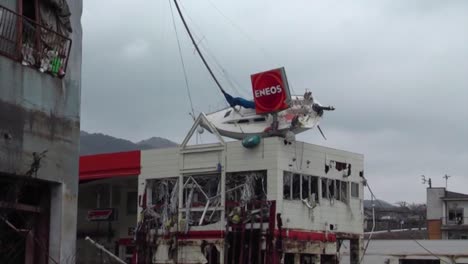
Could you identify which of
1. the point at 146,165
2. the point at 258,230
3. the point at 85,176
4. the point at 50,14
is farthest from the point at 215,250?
the point at 50,14

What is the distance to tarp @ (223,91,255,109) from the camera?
38.8 m

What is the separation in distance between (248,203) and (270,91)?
562 cm

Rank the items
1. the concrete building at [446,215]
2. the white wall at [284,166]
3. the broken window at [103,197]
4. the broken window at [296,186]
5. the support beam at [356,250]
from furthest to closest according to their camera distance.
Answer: the concrete building at [446,215], the broken window at [103,197], the support beam at [356,250], the broken window at [296,186], the white wall at [284,166]

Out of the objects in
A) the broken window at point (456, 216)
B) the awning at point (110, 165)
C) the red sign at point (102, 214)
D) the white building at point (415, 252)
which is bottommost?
the white building at point (415, 252)

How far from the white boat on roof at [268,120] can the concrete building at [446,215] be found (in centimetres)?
4239

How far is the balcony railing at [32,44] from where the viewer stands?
45.0ft

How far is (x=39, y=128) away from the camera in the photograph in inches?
557

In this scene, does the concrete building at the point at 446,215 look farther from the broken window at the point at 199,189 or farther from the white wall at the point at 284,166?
the broken window at the point at 199,189

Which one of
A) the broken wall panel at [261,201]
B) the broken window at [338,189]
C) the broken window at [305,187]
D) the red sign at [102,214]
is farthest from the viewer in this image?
the red sign at [102,214]

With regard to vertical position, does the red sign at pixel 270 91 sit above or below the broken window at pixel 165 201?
above

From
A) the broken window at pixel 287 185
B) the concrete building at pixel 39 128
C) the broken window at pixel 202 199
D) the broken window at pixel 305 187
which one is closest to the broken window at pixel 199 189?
the broken window at pixel 202 199

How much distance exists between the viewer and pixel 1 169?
43.2 feet

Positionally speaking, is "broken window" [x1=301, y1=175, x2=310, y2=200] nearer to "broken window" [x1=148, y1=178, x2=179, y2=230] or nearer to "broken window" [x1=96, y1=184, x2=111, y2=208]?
"broken window" [x1=148, y1=178, x2=179, y2=230]

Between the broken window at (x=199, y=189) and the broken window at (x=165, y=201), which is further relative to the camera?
the broken window at (x=165, y=201)
